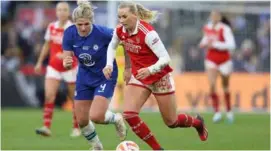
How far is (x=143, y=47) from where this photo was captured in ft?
35.8

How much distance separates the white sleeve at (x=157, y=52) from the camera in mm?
10633

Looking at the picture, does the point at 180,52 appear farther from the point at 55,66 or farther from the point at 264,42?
the point at 55,66

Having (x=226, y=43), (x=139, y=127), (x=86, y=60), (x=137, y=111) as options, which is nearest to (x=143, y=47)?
(x=137, y=111)

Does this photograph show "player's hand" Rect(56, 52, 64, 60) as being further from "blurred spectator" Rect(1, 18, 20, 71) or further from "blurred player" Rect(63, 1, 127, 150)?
"blurred spectator" Rect(1, 18, 20, 71)

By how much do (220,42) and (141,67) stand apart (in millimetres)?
7991

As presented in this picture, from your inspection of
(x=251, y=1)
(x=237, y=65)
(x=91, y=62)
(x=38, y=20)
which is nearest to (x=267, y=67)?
(x=237, y=65)

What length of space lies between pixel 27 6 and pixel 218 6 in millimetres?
5944

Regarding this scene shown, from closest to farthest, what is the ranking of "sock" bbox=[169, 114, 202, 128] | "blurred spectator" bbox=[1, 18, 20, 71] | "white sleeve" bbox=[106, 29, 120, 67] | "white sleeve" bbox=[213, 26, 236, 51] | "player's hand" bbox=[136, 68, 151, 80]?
1. "player's hand" bbox=[136, 68, 151, 80]
2. "white sleeve" bbox=[106, 29, 120, 67]
3. "sock" bbox=[169, 114, 202, 128]
4. "white sleeve" bbox=[213, 26, 236, 51]
5. "blurred spectator" bbox=[1, 18, 20, 71]

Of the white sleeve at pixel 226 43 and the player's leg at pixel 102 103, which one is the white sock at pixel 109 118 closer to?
the player's leg at pixel 102 103

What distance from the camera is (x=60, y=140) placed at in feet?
46.2

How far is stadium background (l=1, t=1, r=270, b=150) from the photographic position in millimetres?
23281

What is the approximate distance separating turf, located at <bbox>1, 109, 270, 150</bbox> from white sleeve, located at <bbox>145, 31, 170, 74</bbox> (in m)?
2.29

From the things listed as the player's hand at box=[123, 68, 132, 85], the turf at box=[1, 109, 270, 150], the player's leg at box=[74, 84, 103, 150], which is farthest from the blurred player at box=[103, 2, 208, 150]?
the turf at box=[1, 109, 270, 150]

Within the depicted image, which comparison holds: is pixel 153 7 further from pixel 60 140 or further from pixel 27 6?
pixel 60 140
